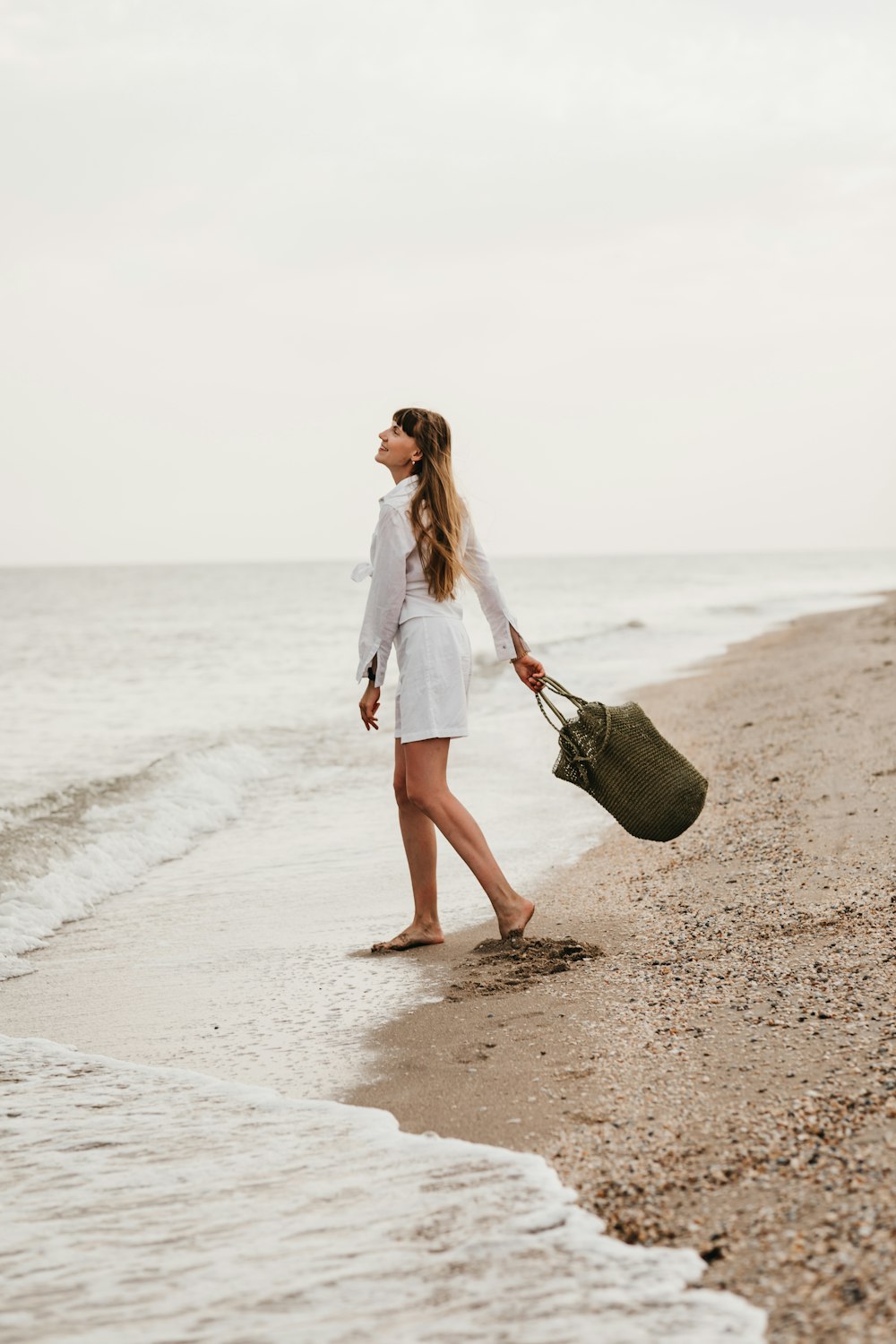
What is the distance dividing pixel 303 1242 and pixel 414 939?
2.21 m

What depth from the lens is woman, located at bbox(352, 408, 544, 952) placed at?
→ 14.2ft

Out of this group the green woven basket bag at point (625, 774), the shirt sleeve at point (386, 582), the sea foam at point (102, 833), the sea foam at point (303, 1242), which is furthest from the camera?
the sea foam at point (102, 833)

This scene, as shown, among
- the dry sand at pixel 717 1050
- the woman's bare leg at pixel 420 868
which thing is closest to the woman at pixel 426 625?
the woman's bare leg at pixel 420 868

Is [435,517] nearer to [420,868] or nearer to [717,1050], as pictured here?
[420,868]

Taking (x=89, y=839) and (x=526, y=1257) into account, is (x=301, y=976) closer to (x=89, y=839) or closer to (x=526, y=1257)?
(x=526, y=1257)

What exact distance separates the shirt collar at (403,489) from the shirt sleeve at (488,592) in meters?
0.25

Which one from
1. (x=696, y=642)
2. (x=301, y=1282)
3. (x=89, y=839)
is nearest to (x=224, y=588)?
(x=696, y=642)

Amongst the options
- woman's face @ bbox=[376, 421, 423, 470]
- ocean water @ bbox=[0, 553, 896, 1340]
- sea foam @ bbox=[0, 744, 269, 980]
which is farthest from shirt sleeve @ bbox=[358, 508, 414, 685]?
sea foam @ bbox=[0, 744, 269, 980]

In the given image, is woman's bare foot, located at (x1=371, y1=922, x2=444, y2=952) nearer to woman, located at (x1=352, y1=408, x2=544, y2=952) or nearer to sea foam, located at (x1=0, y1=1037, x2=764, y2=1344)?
woman, located at (x1=352, y1=408, x2=544, y2=952)

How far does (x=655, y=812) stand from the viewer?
450 centimetres

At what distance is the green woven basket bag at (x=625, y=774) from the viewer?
4.49 m

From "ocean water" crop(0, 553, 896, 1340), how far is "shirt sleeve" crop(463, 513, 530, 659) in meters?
1.25

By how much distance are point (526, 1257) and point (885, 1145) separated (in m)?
0.79

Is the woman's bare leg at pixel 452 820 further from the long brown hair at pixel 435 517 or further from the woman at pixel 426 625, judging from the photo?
the long brown hair at pixel 435 517
